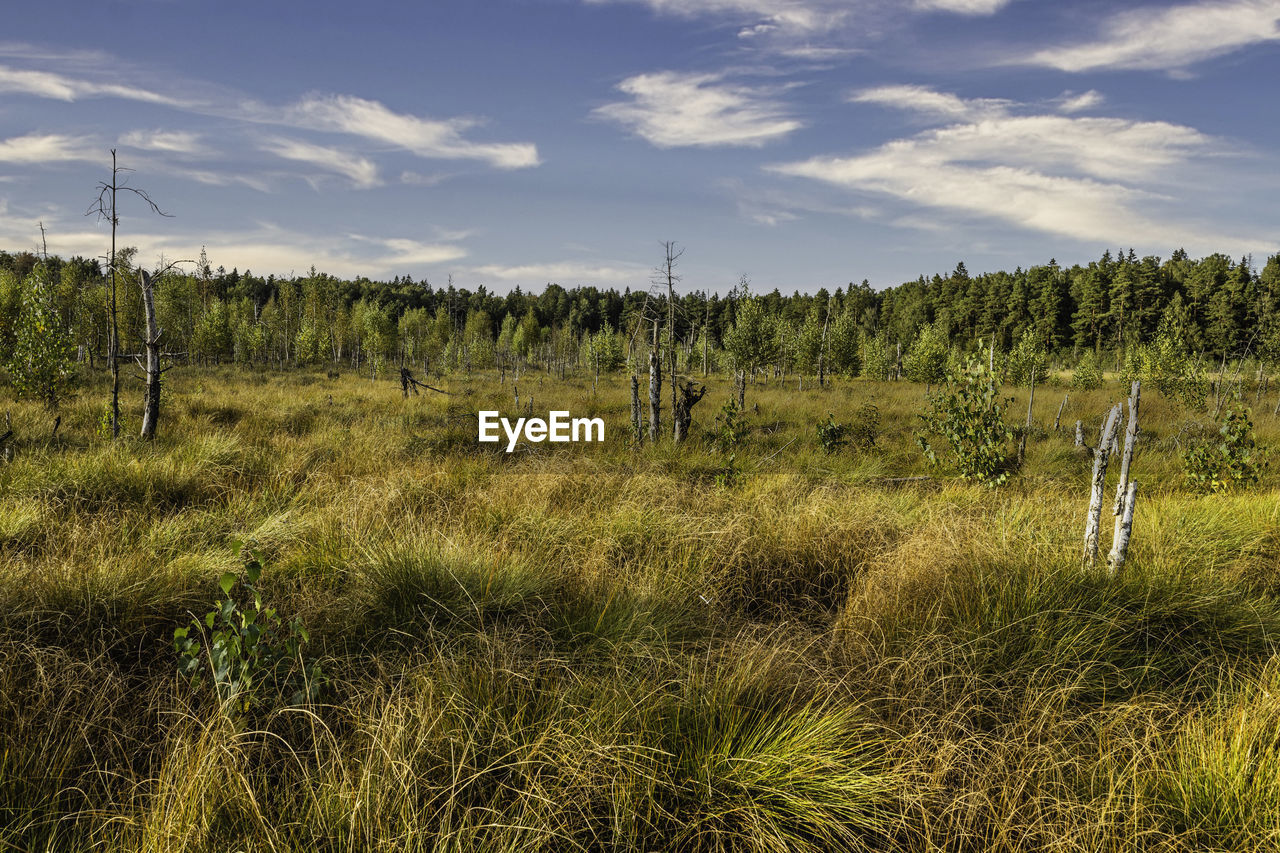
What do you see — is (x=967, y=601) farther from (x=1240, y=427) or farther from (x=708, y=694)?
(x=1240, y=427)

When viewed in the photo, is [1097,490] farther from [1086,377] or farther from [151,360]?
[1086,377]

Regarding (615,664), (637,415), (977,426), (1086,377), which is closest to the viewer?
(615,664)

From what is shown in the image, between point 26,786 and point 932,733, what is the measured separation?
3.43 meters

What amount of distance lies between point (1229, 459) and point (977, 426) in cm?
349

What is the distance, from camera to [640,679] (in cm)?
279

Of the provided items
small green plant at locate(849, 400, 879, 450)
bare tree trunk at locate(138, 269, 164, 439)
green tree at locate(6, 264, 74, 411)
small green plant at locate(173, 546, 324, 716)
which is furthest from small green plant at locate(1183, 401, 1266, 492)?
green tree at locate(6, 264, 74, 411)

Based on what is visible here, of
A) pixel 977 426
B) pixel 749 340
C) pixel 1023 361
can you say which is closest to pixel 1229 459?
pixel 977 426

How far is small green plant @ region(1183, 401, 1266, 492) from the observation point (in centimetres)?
827

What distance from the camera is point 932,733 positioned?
2609mm

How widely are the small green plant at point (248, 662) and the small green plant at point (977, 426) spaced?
7711mm

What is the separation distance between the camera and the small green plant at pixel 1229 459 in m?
8.27

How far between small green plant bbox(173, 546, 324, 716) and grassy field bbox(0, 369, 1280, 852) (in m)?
0.11

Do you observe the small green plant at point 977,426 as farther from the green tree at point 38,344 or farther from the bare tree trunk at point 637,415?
the green tree at point 38,344

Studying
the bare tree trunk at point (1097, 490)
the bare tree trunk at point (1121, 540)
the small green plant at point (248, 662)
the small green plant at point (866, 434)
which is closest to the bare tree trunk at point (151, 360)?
the small green plant at point (248, 662)
